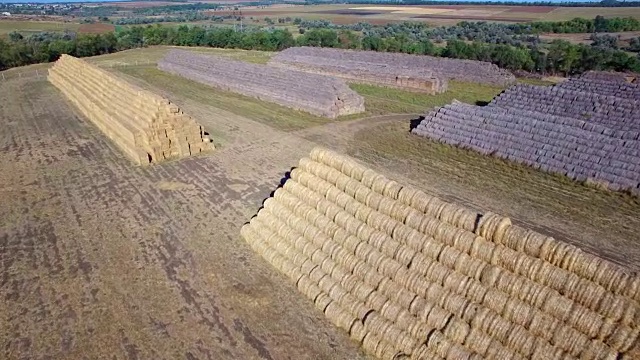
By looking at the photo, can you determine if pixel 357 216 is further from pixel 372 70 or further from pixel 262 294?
pixel 372 70

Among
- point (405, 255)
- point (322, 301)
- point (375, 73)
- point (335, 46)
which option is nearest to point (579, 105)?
point (375, 73)

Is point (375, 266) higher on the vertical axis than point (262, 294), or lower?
higher

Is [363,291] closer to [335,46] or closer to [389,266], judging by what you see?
[389,266]

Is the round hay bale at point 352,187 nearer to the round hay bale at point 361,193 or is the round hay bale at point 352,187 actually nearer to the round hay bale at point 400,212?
the round hay bale at point 361,193

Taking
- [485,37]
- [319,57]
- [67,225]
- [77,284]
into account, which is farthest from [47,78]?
[485,37]

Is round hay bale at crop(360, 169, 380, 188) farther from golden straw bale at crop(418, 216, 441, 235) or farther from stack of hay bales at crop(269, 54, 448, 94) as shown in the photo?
stack of hay bales at crop(269, 54, 448, 94)

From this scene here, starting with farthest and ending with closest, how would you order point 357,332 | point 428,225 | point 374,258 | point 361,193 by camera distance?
point 361,193 < point 374,258 < point 428,225 < point 357,332

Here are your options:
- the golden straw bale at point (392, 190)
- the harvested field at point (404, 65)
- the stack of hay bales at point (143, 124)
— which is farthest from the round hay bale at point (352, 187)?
the harvested field at point (404, 65)
